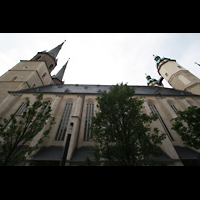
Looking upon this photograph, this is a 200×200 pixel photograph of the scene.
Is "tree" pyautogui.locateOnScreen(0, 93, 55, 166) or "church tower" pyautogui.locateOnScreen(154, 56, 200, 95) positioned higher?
"church tower" pyautogui.locateOnScreen(154, 56, 200, 95)

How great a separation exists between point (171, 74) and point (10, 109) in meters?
29.3

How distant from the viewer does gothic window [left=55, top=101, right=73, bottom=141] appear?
37.5 ft

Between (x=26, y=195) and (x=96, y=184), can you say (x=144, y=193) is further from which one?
(x=26, y=195)

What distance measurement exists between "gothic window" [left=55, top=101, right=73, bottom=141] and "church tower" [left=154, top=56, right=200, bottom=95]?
21434 mm

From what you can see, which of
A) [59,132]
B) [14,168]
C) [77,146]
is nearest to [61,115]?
[59,132]

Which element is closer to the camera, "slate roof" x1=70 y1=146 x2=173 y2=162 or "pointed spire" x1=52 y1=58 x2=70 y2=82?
"slate roof" x1=70 y1=146 x2=173 y2=162

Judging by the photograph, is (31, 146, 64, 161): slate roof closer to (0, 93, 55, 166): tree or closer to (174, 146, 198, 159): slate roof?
(0, 93, 55, 166): tree

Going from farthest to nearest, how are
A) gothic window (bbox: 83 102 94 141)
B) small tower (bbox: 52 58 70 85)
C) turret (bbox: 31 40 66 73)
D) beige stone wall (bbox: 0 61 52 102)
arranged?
1. small tower (bbox: 52 58 70 85)
2. turret (bbox: 31 40 66 73)
3. beige stone wall (bbox: 0 61 52 102)
4. gothic window (bbox: 83 102 94 141)

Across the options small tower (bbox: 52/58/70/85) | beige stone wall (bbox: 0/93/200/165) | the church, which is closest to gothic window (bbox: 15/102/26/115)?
the church

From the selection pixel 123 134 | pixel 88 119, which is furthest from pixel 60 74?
pixel 123 134

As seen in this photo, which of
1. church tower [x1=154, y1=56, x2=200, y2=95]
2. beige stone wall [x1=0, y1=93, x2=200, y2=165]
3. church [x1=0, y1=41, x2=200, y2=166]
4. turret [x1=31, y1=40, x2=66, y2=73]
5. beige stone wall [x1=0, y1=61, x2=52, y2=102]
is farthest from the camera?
turret [x1=31, y1=40, x2=66, y2=73]

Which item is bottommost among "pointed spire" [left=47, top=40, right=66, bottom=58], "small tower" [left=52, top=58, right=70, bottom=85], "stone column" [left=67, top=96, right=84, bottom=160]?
"stone column" [left=67, top=96, right=84, bottom=160]

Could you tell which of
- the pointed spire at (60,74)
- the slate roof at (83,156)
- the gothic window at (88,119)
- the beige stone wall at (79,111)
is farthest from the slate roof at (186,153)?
the pointed spire at (60,74)

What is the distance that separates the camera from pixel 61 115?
43.7ft
